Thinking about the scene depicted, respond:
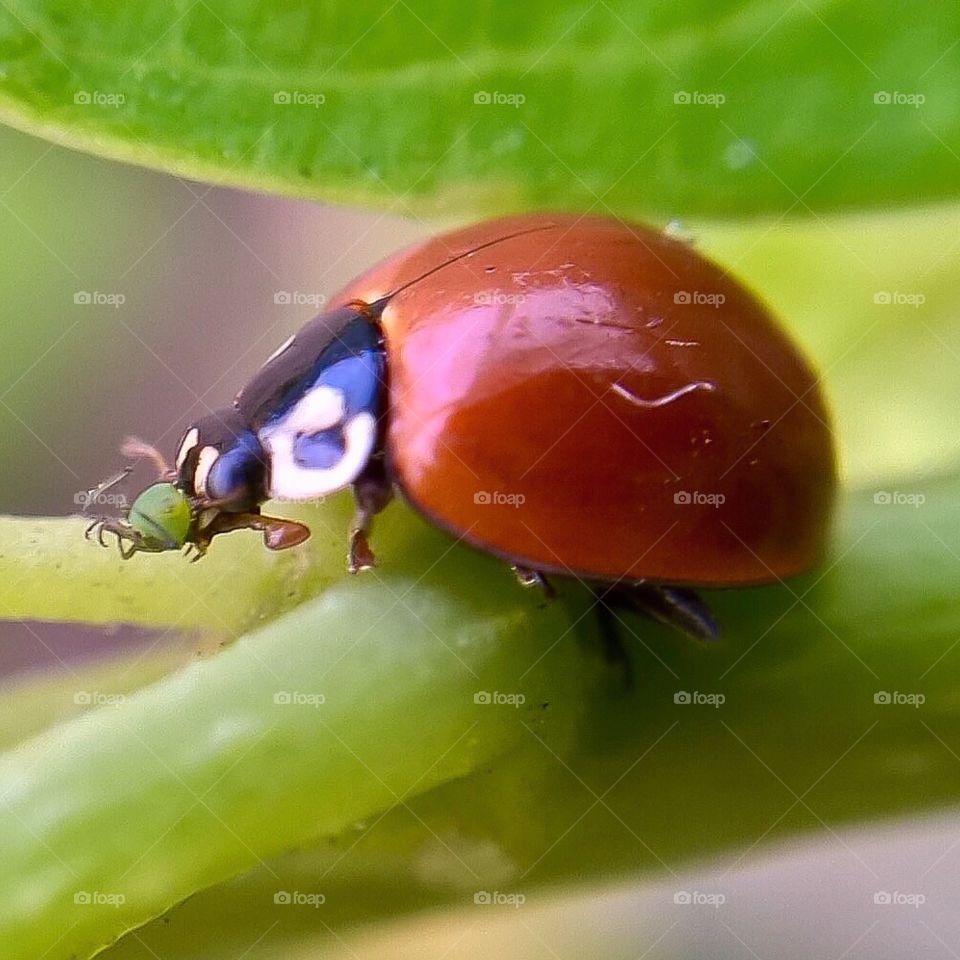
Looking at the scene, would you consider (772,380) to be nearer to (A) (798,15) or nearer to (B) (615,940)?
(A) (798,15)

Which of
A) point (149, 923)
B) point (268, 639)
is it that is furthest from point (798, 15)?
point (149, 923)

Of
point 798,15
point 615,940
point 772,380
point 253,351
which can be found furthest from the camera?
point 253,351

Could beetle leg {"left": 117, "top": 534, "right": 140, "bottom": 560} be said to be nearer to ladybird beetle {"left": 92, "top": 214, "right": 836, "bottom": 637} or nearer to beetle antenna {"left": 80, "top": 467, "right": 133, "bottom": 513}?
ladybird beetle {"left": 92, "top": 214, "right": 836, "bottom": 637}

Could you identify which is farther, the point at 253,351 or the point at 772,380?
the point at 253,351

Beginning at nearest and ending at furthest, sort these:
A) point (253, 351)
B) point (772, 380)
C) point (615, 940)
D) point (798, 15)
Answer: point (798, 15), point (772, 380), point (615, 940), point (253, 351)
